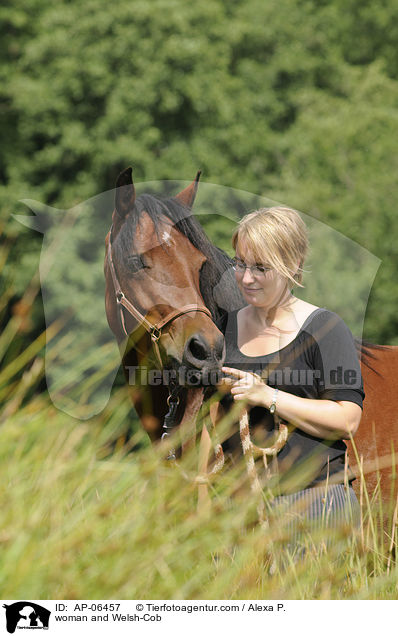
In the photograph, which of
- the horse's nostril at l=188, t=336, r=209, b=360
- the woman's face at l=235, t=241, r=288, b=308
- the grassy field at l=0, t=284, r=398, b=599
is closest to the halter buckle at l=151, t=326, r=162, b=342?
the horse's nostril at l=188, t=336, r=209, b=360

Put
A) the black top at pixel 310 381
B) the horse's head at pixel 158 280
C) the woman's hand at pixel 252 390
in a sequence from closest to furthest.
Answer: the woman's hand at pixel 252 390, the black top at pixel 310 381, the horse's head at pixel 158 280

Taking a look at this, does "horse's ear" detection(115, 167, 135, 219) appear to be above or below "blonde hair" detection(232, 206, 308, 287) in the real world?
below

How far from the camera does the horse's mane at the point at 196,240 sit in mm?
3000

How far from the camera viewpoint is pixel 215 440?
2.24 meters

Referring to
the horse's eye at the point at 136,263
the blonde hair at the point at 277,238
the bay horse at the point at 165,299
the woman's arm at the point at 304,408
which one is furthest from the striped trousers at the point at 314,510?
the horse's eye at the point at 136,263

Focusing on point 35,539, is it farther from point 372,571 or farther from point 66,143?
point 66,143

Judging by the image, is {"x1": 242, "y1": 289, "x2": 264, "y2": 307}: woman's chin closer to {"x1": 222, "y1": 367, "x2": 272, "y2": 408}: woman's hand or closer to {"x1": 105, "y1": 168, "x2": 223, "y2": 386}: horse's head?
{"x1": 222, "y1": 367, "x2": 272, "y2": 408}: woman's hand

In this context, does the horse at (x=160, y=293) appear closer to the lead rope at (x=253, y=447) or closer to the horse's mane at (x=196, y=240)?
the horse's mane at (x=196, y=240)

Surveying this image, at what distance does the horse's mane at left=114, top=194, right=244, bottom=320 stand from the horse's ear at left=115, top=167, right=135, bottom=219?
0.04 metres

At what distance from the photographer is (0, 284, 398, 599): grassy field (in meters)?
1.75

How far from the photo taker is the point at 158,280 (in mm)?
2873

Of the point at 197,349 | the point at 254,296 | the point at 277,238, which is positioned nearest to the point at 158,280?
the point at 197,349
